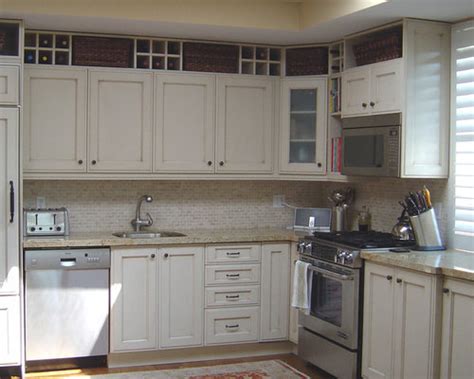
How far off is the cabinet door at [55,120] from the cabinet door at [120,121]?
0.08m

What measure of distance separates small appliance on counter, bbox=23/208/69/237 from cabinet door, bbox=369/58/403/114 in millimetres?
2265

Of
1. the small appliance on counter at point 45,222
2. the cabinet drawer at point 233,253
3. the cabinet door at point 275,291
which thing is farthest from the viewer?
the cabinet door at point 275,291

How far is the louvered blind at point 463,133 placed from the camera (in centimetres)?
422

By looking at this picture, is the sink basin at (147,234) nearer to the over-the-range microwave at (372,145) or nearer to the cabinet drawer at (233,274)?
the cabinet drawer at (233,274)

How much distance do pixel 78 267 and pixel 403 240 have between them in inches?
Answer: 84.1

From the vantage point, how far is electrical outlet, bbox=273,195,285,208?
5.69 m

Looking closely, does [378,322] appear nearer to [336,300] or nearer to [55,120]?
[336,300]

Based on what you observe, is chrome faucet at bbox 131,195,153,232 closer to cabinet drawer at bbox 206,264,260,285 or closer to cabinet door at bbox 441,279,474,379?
cabinet drawer at bbox 206,264,260,285

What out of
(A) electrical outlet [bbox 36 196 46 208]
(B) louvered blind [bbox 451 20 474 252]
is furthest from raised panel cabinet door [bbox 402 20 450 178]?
(A) electrical outlet [bbox 36 196 46 208]

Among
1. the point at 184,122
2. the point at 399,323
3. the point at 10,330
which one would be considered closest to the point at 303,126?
the point at 184,122

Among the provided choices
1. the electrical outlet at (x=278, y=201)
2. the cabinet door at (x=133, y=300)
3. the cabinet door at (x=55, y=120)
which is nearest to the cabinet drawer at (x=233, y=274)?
the cabinet door at (x=133, y=300)

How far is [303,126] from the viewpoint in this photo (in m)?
5.25

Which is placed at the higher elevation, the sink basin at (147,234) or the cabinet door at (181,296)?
the sink basin at (147,234)

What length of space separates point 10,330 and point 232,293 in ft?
5.02
